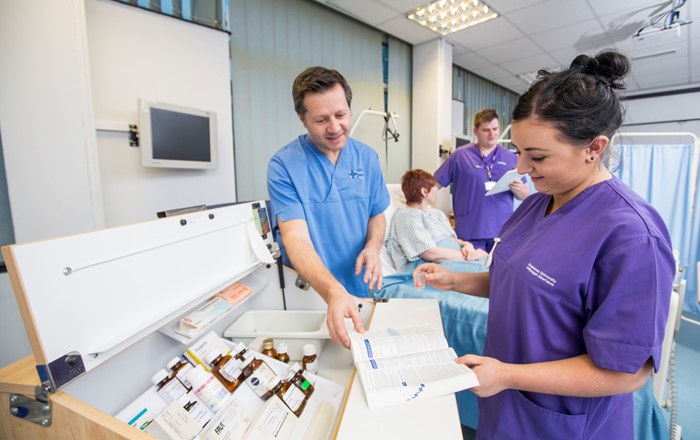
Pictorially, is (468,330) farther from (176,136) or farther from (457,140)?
(457,140)

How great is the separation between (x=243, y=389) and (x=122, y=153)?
1.63m

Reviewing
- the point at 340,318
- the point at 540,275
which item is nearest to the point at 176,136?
the point at 340,318

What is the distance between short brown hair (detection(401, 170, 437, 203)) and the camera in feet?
7.07

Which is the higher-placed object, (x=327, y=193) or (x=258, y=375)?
(x=327, y=193)

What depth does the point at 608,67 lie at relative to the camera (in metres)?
0.60

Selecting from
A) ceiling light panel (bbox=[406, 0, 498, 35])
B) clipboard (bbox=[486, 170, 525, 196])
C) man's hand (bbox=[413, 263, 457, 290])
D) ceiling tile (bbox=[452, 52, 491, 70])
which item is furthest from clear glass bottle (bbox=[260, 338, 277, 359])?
ceiling tile (bbox=[452, 52, 491, 70])

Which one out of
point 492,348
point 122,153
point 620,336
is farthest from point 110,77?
point 620,336

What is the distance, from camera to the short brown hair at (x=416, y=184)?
216cm

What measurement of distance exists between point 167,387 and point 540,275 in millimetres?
834

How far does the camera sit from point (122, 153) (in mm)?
1843

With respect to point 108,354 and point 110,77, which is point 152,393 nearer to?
point 108,354

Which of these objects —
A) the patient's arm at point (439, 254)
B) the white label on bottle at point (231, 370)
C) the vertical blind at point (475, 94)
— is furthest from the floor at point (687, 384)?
the vertical blind at point (475, 94)

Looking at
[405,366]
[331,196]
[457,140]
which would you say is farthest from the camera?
[457,140]

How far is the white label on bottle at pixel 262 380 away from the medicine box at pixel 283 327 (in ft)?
0.55
